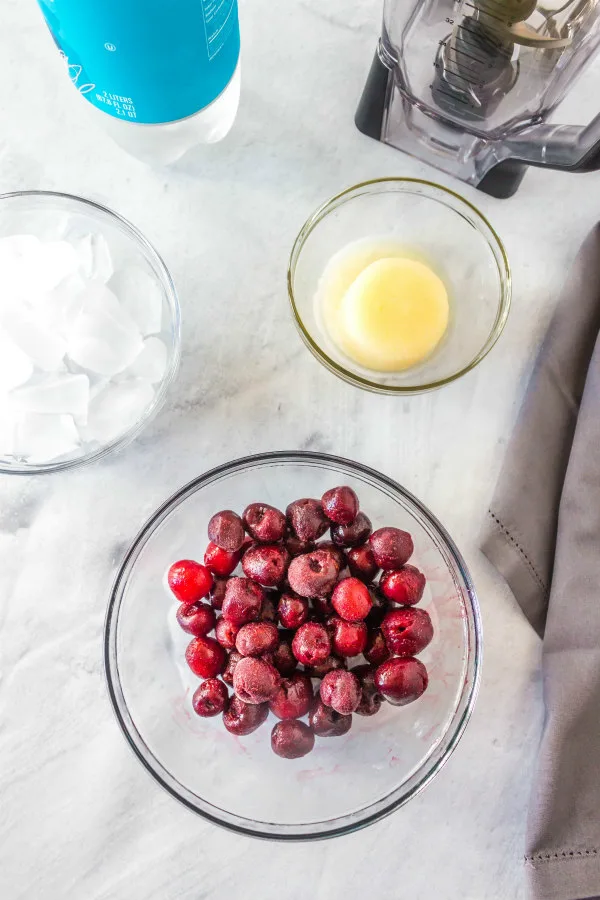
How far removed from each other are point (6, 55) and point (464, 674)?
2.99 feet

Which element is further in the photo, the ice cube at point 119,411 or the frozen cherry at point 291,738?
the ice cube at point 119,411

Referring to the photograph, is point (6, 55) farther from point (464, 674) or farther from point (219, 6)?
point (464, 674)

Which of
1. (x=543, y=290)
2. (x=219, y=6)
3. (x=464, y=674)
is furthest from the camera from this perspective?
(x=543, y=290)

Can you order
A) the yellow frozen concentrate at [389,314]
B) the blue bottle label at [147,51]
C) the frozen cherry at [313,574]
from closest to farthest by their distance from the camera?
the blue bottle label at [147,51]
the frozen cherry at [313,574]
the yellow frozen concentrate at [389,314]

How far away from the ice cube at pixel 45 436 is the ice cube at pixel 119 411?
0.02m

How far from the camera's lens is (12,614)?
2.89 feet

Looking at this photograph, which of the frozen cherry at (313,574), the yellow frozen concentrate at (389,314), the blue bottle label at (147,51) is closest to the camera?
the blue bottle label at (147,51)

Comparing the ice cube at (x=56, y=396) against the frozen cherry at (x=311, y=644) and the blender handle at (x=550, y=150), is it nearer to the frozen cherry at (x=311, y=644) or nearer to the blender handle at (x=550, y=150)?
the frozen cherry at (x=311, y=644)

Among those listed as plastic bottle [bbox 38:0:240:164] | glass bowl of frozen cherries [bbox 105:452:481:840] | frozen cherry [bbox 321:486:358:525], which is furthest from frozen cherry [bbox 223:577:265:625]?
plastic bottle [bbox 38:0:240:164]

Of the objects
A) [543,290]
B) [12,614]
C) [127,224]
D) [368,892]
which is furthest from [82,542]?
[543,290]

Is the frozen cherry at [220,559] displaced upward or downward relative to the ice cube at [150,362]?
downward

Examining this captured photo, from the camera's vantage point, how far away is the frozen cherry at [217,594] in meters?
0.79

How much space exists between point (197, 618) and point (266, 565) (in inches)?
3.7

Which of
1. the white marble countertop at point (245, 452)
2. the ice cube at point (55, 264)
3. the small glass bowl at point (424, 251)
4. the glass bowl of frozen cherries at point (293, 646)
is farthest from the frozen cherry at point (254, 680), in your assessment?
the ice cube at point (55, 264)
